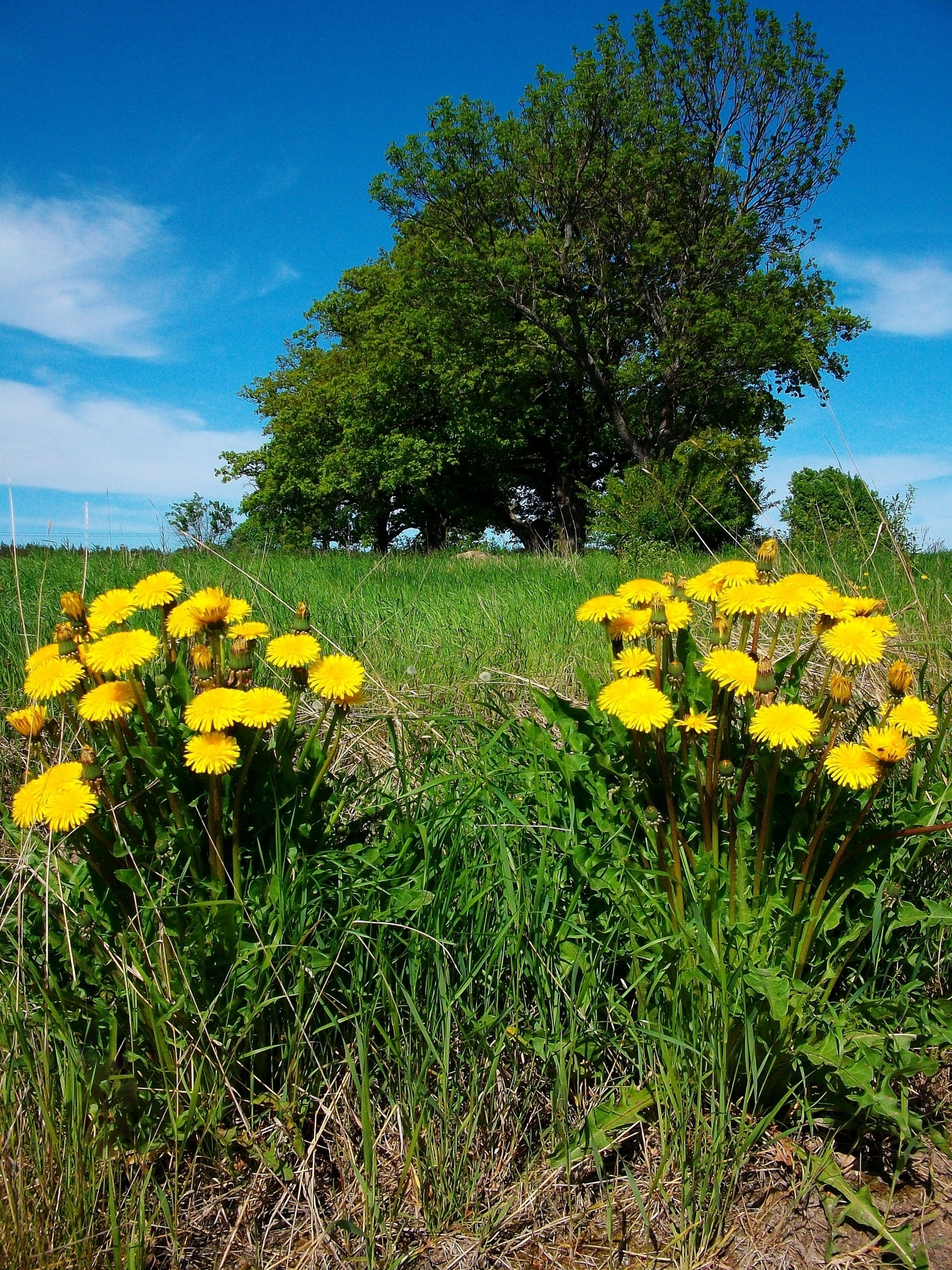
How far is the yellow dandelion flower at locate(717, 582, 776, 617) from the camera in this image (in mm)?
1425

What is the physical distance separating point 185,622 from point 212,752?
0.28 metres

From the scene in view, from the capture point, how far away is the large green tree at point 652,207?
1755cm

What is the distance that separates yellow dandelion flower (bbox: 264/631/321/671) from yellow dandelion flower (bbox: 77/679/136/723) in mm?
256

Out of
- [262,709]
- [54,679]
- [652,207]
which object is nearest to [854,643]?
[262,709]

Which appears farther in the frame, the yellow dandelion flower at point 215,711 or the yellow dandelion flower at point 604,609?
the yellow dandelion flower at point 604,609

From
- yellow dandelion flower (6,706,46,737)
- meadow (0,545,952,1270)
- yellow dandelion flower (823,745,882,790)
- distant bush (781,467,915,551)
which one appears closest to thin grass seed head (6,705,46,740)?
yellow dandelion flower (6,706,46,737)

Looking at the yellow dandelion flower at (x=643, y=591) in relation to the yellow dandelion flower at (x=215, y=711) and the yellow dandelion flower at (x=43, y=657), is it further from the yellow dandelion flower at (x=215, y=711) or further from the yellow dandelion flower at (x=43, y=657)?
the yellow dandelion flower at (x=43, y=657)

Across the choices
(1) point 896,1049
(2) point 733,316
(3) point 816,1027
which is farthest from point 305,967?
(2) point 733,316

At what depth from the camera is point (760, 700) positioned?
142cm

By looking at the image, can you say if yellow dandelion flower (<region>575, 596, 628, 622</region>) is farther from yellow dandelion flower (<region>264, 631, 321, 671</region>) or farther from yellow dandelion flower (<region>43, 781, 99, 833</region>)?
yellow dandelion flower (<region>43, 781, 99, 833</region>)

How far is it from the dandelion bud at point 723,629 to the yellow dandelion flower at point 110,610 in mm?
1197

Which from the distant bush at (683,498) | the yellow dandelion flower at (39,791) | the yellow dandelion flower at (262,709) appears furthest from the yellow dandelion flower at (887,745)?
the distant bush at (683,498)

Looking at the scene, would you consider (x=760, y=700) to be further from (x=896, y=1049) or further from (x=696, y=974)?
(x=896, y=1049)

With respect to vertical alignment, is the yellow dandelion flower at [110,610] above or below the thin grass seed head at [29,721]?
above
